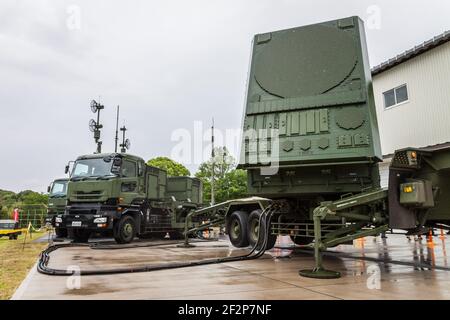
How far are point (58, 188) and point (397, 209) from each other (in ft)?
46.0

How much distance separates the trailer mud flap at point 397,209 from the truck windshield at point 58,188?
13.5 m

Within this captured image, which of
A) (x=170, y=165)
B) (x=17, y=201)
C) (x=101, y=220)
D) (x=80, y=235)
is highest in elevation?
(x=170, y=165)

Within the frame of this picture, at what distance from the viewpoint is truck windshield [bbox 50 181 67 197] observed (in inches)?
605

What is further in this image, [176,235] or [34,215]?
[34,215]

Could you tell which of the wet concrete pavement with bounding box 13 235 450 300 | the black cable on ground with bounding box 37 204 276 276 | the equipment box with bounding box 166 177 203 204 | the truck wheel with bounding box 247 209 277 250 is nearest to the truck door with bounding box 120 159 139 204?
the equipment box with bounding box 166 177 203 204

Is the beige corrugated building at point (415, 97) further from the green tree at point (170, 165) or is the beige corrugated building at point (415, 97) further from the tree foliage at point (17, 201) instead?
the green tree at point (170, 165)

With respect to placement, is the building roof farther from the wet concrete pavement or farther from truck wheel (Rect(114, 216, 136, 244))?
truck wheel (Rect(114, 216, 136, 244))

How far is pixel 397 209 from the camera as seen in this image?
5285 mm

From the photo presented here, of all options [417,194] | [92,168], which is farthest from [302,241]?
[92,168]

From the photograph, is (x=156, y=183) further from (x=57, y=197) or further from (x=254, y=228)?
(x=254, y=228)

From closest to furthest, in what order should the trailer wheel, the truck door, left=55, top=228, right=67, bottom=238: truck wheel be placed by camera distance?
the truck door → left=55, top=228, right=67, bottom=238: truck wheel → the trailer wheel

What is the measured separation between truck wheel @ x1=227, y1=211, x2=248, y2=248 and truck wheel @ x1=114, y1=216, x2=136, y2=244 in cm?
361
